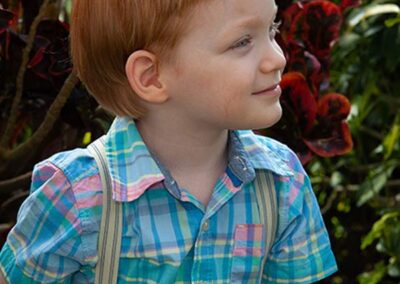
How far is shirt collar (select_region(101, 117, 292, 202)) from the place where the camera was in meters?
2.11

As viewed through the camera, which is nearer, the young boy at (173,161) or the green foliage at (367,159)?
the young boy at (173,161)

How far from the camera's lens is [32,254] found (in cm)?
214

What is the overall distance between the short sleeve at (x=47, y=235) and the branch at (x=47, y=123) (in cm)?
39

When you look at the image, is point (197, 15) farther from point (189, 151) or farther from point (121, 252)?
point (121, 252)

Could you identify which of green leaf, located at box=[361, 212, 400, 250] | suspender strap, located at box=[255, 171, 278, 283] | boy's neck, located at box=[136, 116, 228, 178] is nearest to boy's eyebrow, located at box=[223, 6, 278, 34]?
boy's neck, located at box=[136, 116, 228, 178]

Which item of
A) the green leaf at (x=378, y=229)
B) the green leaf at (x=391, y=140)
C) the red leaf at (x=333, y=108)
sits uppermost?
the red leaf at (x=333, y=108)

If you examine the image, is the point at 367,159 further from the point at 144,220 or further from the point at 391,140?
the point at 144,220

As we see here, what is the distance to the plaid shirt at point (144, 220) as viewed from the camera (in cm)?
211

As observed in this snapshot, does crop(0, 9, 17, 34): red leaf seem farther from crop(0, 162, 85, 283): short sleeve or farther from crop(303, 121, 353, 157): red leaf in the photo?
crop(303, 121, 353, 157): red leaf

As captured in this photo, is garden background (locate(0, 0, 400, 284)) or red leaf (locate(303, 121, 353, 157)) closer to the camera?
garden background (locate(0, 0, 400, 284))

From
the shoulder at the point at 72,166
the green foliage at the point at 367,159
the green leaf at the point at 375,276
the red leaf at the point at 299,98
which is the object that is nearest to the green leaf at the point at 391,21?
the green foliage at the point at 367,159

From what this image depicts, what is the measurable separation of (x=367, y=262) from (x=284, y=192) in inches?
70.6

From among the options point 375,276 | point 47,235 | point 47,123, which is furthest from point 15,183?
point 375,276

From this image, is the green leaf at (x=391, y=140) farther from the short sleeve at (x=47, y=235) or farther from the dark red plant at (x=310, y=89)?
the short sleeve at (x=47, y=235)
